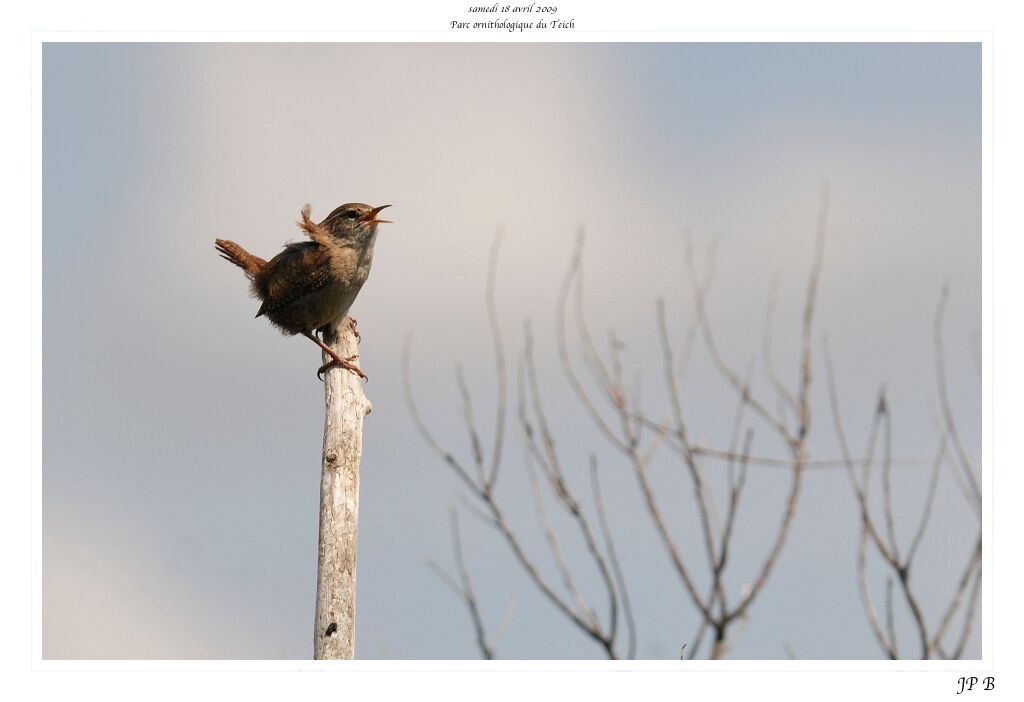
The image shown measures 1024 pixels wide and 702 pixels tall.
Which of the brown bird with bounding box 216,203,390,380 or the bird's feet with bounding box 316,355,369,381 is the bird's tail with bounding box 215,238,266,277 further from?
the bird's feet with bounding box 316,355,369,381

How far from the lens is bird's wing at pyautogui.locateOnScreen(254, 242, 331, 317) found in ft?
20.9

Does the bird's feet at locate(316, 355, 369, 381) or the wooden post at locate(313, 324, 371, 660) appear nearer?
the wooden post at locate(313, 324, 371, 660)

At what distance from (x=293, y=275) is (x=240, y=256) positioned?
0.64 metres

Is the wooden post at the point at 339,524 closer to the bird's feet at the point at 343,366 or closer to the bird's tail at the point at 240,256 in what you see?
the bird's feet at the point at 343,366

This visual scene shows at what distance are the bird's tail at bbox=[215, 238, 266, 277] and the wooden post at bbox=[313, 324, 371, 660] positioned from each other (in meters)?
1.91

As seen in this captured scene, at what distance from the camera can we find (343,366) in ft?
18.7

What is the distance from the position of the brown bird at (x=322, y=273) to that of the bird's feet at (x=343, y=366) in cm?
39

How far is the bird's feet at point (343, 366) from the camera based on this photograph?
5.69 m

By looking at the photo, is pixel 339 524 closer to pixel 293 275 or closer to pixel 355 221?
pixel 293 275

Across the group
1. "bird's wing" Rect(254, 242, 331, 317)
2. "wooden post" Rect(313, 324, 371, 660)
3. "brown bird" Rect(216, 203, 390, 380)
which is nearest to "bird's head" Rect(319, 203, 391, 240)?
"brown bird" Rect(216, 203, 390, 380)

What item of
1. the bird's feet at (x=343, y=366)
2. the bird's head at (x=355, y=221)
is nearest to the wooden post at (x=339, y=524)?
the bird's feet at (x=343, y=366)

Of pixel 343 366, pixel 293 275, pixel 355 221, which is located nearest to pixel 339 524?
pixel 343 366
